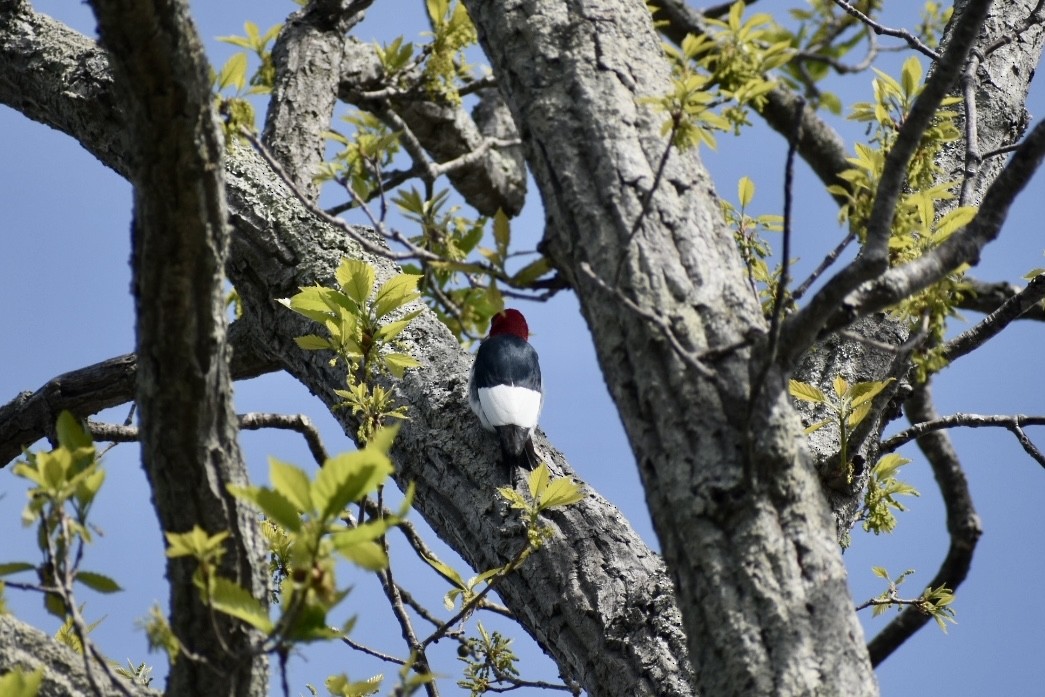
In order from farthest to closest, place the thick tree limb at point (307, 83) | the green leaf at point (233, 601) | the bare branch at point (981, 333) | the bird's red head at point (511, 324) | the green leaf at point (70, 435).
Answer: the bird's red head at point (511, 324) → the thick tree limb at point (307, 83) → the bare branch at point (981, 333) → the green leaf at point (70, 435) → the green leaf at point (233, 601)

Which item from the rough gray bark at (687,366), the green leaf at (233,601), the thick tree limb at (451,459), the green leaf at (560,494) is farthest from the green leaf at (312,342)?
the green leaf at (233,601)

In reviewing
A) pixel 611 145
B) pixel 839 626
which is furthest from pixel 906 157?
pixel 839 626

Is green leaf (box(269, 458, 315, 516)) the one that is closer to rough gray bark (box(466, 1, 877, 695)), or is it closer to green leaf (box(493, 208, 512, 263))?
rough gray bark (box(466, 1, 877, 695))

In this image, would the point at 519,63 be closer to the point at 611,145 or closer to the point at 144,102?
the point at 611,145

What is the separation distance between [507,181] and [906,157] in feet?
10.6

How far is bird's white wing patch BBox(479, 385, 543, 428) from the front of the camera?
231 centimetres

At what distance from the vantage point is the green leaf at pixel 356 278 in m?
1.96

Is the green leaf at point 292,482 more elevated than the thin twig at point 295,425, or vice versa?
the thin twig at point 295,425

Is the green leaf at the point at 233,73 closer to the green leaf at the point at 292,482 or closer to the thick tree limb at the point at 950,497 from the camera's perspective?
the green leaf at the point at 292,482

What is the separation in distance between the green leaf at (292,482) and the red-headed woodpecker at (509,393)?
112 cm

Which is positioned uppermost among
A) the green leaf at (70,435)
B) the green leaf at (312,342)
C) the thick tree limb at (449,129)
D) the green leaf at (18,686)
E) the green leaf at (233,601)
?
Result: the thick tree limb at (449,129)

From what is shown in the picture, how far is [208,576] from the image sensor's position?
3.89ft

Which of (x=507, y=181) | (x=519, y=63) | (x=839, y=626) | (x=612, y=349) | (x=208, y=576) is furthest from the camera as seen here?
(x=507, y=181)

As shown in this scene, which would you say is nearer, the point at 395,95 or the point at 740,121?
the point at 740,121
